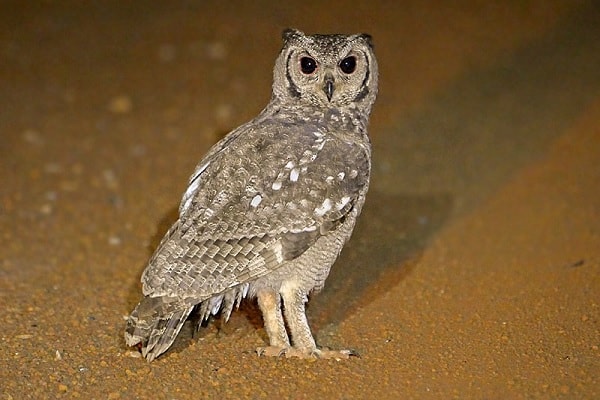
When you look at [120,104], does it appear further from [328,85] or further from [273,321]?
[273,321]

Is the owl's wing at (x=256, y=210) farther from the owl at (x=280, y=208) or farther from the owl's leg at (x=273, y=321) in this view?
the owl's leg at (x=273, y=321)

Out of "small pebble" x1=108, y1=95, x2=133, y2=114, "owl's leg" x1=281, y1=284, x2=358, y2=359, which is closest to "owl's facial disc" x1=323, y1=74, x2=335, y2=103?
"owl's leg" x1=281, y1=284, x2=358, y2=359

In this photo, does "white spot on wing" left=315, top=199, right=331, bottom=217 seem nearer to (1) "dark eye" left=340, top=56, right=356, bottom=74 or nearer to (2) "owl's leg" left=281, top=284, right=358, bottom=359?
(2) "owl's leg" left=281, top=284, right=358, bottom=359

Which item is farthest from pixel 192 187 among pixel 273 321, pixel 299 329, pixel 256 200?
pixel 299 329

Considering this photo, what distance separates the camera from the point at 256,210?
4656 millimetres

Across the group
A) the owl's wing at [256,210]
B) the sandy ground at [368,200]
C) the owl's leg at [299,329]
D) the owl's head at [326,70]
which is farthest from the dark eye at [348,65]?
the sandy ground at [368,200]

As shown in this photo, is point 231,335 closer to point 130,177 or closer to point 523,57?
point 130,177

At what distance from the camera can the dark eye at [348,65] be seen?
498 cm

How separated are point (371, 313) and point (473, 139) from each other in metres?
3.19

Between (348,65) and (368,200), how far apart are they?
221cm

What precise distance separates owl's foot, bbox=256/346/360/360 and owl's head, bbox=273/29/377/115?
1.30 meters

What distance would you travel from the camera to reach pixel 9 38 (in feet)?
33.5

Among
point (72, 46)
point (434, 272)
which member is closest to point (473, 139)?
point (434, 272)

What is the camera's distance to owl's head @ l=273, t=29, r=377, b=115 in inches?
194
